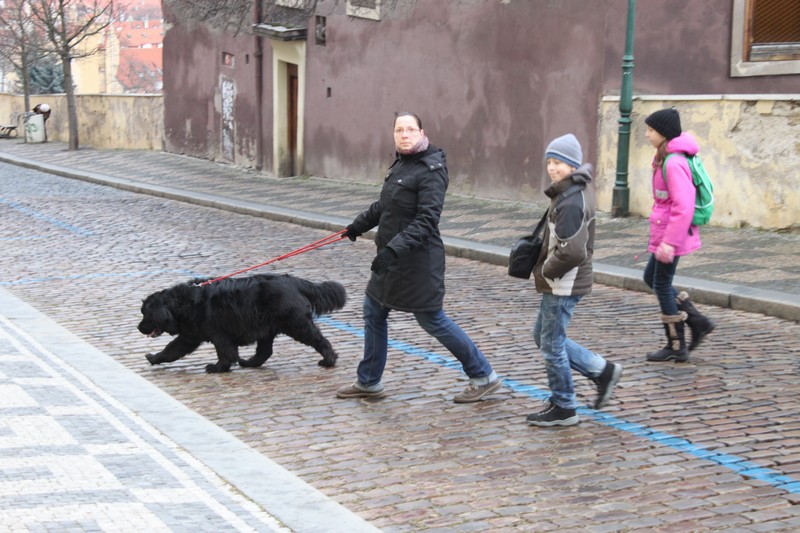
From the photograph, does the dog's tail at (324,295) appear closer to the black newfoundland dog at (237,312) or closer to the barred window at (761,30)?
the black newfoundland dog at (237,312)

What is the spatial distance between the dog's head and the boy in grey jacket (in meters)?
2.51

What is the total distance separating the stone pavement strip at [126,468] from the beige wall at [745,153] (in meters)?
9.11

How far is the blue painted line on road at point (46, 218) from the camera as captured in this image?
1559 centimetres

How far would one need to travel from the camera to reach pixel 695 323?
8.04 metres

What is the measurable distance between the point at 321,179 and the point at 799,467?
61.9ft

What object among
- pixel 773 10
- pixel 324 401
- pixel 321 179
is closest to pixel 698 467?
pixel 324 401

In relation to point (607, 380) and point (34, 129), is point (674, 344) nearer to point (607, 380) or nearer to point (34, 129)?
point (607, 380)

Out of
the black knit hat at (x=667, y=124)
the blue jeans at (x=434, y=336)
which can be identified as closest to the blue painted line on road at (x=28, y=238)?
the blue jeans at (x=434, y=336)

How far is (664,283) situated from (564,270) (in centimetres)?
205

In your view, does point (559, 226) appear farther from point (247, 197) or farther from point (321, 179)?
point (321, 179)

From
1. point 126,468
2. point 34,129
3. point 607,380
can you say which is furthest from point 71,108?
point 126,468

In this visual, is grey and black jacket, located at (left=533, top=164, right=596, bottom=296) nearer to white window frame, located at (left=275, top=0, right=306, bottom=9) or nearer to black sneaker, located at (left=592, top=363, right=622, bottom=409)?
black sneaker, located at (left=592, top=363, right=622, bottom=409)

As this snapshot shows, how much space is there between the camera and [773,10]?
1513 centimetres

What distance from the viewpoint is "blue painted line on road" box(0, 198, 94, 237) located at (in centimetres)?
1559
